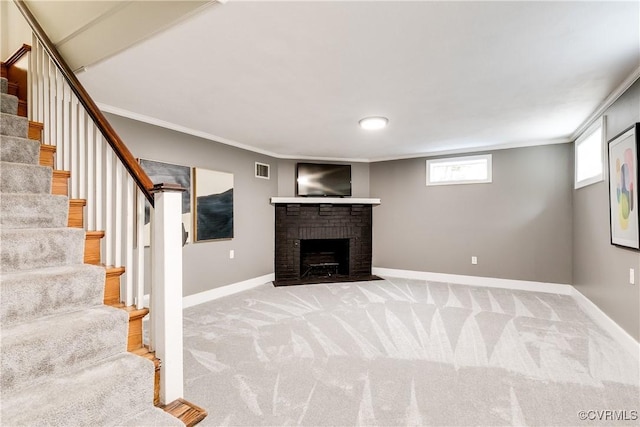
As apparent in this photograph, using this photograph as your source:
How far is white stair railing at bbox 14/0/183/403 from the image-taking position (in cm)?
160

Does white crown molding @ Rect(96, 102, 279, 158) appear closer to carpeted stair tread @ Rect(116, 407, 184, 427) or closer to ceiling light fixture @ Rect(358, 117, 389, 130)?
ceiling light fixture @ Rect(358, 117, 389, 130)

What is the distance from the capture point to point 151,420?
134 cm

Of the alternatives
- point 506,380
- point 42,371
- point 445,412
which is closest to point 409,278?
point 506,380

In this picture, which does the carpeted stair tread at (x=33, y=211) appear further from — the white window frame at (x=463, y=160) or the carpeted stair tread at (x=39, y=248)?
the white window frame at (x=463, y=160)

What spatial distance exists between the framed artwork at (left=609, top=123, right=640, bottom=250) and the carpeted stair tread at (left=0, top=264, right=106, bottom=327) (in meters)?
3.80

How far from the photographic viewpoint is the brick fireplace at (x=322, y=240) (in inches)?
200

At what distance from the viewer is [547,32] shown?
1754 millimetres

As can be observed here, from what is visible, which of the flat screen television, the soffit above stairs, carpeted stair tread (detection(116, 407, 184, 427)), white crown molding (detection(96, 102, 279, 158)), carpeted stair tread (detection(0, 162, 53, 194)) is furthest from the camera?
the flat screen television

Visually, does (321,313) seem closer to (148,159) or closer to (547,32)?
(148,159)

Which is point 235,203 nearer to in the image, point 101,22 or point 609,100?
point 101,22

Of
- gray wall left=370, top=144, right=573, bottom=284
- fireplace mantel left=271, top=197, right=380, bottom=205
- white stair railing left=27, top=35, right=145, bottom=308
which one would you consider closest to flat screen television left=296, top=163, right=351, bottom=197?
fireplace mantel left=271, top=197, right=380, bottom=205

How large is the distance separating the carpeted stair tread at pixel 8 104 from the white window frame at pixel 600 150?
5448 millimetres

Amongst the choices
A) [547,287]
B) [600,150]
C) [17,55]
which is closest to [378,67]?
[600,150]

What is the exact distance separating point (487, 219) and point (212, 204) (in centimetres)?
420
